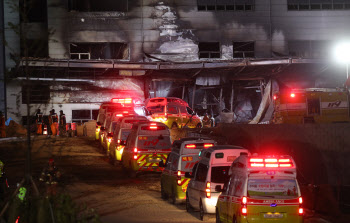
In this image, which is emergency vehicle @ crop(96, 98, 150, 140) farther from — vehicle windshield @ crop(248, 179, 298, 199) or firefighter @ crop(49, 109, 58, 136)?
vehicle windshield @ crop(248, 179, 298, 199)

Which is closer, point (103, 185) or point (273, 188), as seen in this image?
point (273, 188)

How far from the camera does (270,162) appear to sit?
43.8 ft

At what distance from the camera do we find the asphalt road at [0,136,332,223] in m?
16.9

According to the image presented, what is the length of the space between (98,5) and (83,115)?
29.9ft

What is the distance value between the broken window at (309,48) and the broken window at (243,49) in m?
3.20

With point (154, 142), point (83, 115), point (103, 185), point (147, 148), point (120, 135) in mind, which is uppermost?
point (83, 115)

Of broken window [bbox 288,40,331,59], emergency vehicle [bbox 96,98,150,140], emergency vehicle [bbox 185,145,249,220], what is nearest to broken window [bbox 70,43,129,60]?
emergency vehicle [bbox 96,98,150,140]

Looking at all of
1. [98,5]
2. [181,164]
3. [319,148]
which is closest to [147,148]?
[181,164]

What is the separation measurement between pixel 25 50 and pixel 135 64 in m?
33.7

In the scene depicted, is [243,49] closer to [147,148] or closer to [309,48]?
[309,48]

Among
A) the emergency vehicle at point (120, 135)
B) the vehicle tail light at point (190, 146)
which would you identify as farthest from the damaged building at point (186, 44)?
the vehicle tail light at point (190, 146)

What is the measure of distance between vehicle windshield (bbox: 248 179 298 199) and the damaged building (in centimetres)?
3331

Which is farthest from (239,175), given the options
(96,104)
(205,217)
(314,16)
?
(314,16)

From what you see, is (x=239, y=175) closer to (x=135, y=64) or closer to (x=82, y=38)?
(x=135, y=64)
